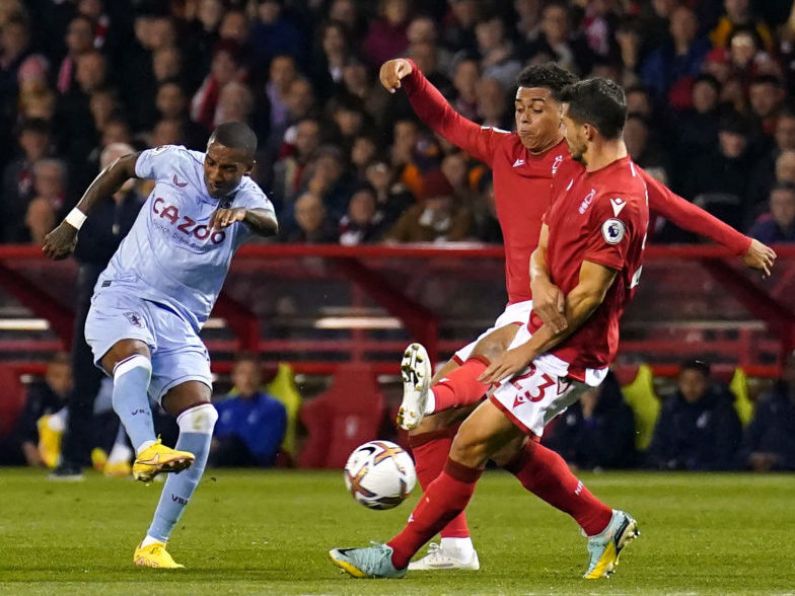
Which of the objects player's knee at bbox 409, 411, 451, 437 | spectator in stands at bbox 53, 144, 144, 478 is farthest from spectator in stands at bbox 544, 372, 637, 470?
player's knee at bbox 409, 411, 451, 437

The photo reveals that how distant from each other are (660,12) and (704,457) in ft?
14.3

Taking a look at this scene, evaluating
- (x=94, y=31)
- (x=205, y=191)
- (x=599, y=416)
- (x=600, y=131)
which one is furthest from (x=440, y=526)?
(x=94, y=31)

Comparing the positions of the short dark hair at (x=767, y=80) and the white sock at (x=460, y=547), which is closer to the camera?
the white sock at (x=460, y=547)

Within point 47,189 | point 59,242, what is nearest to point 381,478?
Answer: point 59,242

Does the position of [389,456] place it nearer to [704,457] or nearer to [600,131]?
[600,131]

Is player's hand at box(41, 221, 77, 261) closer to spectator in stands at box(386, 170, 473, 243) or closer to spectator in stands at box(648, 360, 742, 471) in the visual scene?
spectator in stands at box(648, 360, 742, 471)

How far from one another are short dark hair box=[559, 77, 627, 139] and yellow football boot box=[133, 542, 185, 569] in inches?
106

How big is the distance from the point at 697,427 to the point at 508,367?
26.6 ft

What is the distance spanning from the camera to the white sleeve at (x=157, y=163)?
30.6 feet

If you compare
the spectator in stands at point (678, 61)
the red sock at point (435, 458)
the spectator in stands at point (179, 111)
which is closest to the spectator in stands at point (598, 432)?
the spectator in stands at point (678, 61)

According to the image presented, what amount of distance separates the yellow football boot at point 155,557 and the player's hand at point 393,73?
225 centimetres

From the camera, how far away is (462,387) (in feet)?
27.4

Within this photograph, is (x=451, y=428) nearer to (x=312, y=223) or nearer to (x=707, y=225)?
(x=707, y=225)

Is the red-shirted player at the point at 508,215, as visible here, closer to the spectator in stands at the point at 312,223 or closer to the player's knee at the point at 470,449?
the player's knee at the point at 470,449
